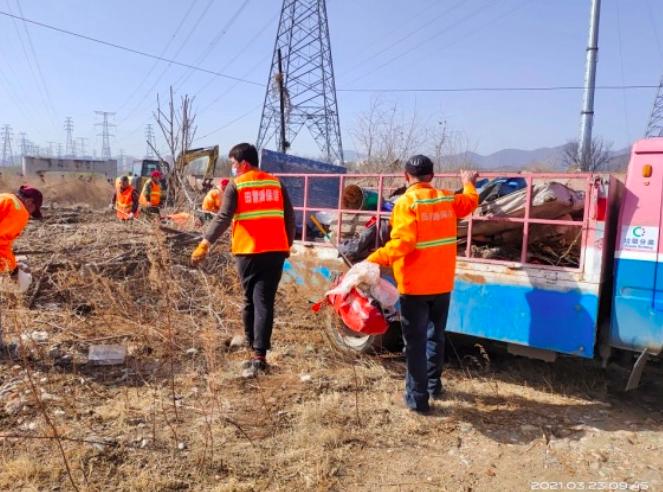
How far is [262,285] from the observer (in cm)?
415

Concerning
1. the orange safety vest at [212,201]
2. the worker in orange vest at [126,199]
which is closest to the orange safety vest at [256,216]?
the orange safety vest at [212,201]

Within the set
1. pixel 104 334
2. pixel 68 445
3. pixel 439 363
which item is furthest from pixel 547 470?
pixel 104 334

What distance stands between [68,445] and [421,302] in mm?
2235

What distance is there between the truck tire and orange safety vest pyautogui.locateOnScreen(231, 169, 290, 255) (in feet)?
3.27

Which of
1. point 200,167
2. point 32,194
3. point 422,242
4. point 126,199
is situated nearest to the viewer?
point 422,242

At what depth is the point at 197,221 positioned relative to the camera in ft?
30.8

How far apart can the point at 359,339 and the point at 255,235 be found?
134 cm

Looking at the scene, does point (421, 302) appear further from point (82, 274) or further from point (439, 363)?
point (82, 274)

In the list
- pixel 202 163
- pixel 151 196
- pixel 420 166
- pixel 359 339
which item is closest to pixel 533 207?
pixel 420 166

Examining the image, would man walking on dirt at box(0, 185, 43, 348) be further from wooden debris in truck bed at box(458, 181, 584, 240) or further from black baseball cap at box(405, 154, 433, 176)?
wooden debris in truck bed at box(458, 181, 584, 240)

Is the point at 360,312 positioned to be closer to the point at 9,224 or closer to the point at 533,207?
the point at 533,207

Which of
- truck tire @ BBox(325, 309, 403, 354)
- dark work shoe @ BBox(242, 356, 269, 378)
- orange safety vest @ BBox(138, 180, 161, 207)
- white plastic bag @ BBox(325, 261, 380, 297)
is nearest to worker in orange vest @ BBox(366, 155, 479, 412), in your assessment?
white plastic bag @ BBox(325, 261, 380, 297)

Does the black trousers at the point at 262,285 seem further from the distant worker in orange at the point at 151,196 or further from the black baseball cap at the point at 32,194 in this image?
the distant worker in orange at the point at 151,196

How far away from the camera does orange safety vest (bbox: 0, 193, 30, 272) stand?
12.7ft
